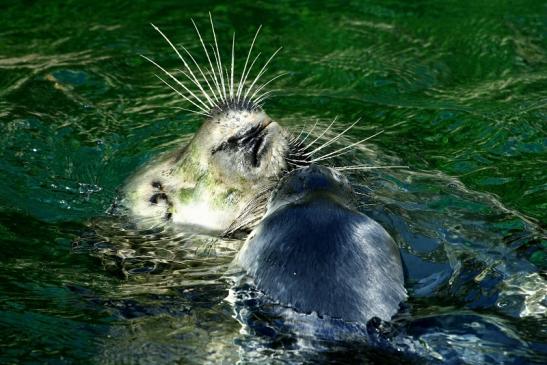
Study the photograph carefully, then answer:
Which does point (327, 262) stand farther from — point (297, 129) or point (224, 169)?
point (297, 129)

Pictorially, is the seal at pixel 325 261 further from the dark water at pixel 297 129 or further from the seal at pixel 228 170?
the seal at pixel 228 170

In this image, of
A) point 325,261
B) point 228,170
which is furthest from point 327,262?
point 228,170

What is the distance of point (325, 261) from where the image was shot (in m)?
4.30

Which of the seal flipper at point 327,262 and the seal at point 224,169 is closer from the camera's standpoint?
the seal flipper at point 327,262

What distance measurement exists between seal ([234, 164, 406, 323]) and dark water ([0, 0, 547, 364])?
15 cm

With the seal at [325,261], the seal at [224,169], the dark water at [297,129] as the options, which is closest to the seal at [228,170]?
the seal at [224,169]

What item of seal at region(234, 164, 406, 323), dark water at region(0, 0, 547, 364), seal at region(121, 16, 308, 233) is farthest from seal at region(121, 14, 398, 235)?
seal at region(234, 164, 406, 323)

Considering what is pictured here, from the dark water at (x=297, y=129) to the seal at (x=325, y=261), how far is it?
0.51ft

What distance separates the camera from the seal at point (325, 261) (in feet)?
13.8

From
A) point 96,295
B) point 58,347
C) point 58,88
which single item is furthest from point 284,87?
point 58,347

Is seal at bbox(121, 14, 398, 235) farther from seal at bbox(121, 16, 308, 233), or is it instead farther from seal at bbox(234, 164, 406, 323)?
seal at bbox(234, 164, 406, 323)

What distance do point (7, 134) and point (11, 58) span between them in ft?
4.26

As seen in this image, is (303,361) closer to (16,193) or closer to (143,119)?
(16,193)

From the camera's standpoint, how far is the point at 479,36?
28.5 feet
